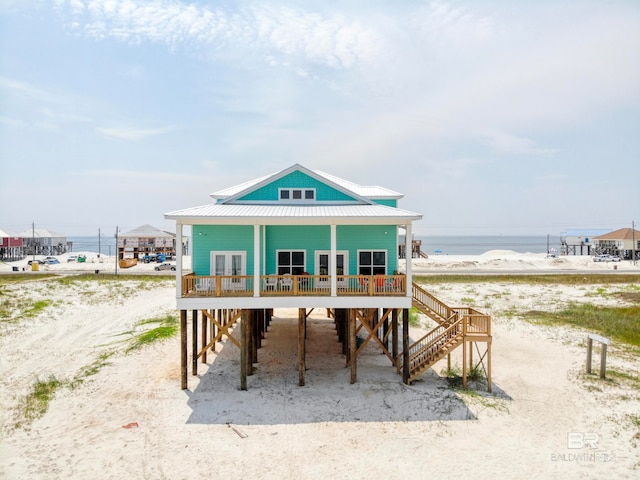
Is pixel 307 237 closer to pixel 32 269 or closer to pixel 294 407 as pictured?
pixel 294 407

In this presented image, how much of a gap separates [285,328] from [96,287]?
2556cm

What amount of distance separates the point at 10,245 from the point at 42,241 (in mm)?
13755

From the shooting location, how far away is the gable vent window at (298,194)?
1880 centimetres

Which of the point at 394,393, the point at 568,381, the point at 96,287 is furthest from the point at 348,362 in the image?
the point at 96,287

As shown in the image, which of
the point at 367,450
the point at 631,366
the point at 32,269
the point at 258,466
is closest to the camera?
the point at 258,466

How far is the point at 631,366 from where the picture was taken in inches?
745

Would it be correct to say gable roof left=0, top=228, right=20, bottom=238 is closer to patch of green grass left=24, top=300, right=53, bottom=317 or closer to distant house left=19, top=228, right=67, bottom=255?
distant house left=19, top=228, right=67, bottom=255

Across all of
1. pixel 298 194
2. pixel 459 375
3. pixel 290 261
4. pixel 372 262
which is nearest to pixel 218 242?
pixel 290 261

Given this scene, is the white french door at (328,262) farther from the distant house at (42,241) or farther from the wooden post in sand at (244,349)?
the distant house at (42,241)

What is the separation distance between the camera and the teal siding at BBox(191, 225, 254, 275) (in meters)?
17.5

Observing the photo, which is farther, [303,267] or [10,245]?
[10,245]

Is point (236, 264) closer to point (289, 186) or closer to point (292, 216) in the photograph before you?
point (292, 216)

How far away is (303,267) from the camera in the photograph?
18.0m

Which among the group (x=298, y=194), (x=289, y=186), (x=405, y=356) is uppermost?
(x=289, y=186)
